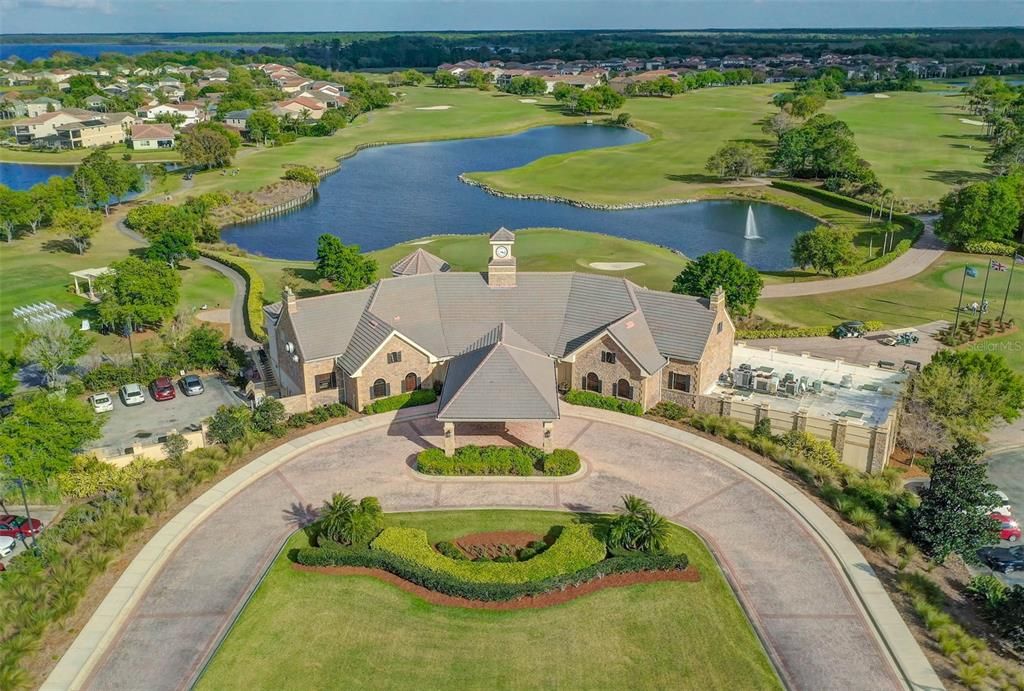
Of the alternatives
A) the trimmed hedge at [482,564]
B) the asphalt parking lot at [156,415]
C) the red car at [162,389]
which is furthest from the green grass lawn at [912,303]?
the red car at [162,389]

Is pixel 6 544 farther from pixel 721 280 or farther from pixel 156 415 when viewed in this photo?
pixel 721 280

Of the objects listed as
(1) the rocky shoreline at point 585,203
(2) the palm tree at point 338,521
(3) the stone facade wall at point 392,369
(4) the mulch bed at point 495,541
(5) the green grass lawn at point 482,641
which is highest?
(3) the stone facade wall at point 392,369

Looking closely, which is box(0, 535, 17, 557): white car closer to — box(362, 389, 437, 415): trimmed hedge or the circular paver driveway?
the circular paver driveway

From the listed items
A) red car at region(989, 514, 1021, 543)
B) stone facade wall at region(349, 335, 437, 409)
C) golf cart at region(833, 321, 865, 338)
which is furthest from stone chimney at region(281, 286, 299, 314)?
golf cart at region(833, 321, 865, 338)

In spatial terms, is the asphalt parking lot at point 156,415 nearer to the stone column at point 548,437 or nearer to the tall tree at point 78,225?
the stone column at point 548,437

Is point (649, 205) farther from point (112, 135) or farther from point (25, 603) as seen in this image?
point (112, 135)

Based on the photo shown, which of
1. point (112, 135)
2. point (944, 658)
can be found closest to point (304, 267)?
point (944, 658)
